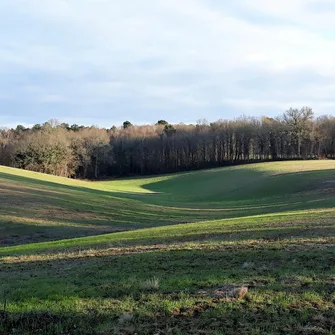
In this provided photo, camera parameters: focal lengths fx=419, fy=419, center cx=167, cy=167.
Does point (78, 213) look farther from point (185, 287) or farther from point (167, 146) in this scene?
point (167, 146)

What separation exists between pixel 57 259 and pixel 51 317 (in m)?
6.62

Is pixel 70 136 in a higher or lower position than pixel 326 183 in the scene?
higher

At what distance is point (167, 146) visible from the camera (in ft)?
407

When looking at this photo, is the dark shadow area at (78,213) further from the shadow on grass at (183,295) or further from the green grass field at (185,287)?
the shadow on grass at (183,295)

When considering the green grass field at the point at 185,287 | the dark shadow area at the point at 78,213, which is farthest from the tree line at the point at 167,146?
the green grass field at the point at 185,287

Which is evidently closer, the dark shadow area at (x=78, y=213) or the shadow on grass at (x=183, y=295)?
the shadow on grass at (x=183, y=295)

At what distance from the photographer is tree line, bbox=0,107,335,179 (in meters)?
97.2

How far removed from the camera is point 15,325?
6602mm

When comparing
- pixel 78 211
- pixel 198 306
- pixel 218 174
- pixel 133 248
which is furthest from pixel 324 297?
pixel 218 174

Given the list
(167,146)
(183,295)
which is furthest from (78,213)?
(167,146)

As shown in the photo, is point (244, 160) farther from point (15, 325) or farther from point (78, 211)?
point (15, 325)

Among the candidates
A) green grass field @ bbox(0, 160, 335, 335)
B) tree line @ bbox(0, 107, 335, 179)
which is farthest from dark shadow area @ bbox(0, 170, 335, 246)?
tree line @ bbox(0, 107, 335, 179)

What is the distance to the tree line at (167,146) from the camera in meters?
97.2

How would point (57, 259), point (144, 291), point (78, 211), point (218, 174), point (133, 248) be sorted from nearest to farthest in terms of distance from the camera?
point (144, 291) → point (57, 259) → point (133, 248) → point (78, 211) → point (218, 174)
